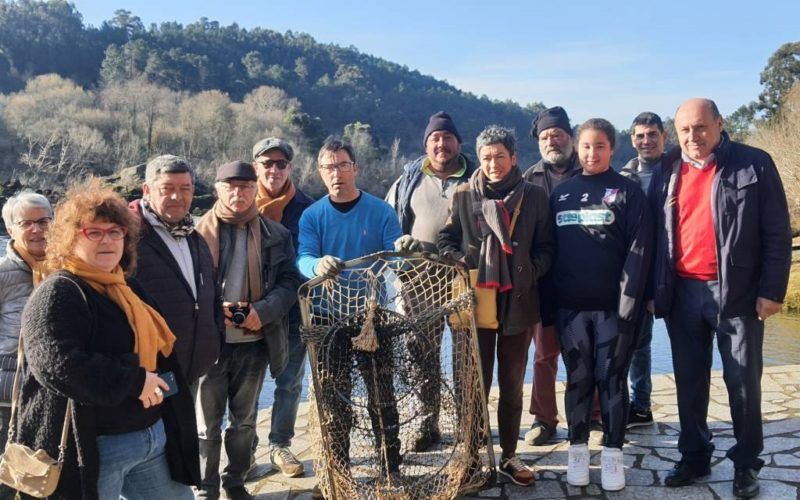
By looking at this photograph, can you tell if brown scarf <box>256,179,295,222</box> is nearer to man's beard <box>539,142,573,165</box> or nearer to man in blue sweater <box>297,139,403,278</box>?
man in blue sweater <box>297,139,403,278</box>

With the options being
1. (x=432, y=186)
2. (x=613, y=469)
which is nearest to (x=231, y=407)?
(x=432, y=186)

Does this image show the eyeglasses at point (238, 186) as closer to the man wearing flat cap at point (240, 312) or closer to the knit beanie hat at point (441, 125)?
the man wearing flat cap at point (240, 312)

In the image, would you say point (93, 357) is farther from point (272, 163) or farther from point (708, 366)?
point (708, 366)

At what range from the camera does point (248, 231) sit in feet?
11.3

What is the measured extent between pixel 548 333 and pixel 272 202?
193 cm

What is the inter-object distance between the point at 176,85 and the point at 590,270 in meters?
67.6

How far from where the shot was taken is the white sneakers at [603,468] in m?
3.47

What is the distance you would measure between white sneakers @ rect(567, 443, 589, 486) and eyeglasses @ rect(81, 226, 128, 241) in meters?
2.52

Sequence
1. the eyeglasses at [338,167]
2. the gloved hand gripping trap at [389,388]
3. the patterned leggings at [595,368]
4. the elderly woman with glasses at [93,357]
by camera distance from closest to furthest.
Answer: the elderly woman with glasses at [93,357] < the gloved hand gripping trap at [389,388] < the patterned leggings at [595,368] < the eyeglasses at [338,167]

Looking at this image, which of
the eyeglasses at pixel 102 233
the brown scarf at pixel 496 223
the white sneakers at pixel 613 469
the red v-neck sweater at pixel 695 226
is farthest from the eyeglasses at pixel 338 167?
the white sneakers at pixel 613 469

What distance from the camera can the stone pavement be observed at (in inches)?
138

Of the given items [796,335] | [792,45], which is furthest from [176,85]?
[796,335]

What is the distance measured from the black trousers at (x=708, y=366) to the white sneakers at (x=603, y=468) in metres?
0.40

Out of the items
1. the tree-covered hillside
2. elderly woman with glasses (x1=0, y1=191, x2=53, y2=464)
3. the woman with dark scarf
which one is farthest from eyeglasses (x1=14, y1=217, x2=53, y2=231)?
the tree-covered hillside
